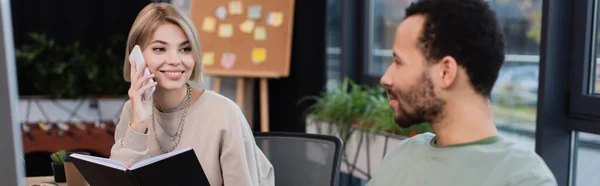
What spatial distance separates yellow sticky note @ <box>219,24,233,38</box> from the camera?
3.43m

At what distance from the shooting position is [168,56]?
1.38 m

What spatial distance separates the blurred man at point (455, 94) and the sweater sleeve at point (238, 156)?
567 mm

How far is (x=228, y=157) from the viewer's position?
142 centimetres

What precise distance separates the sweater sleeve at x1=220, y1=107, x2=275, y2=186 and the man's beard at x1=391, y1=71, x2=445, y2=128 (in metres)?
0.59

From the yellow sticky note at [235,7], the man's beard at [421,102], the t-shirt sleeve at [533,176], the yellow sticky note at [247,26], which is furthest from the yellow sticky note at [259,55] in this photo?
the t-shirt sleeve at [533,176]

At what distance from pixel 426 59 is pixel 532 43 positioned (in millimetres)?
1582

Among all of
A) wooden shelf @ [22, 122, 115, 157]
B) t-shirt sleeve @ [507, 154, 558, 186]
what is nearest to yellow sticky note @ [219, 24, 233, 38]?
wooden shelf @ [22, 122, 115, 157]

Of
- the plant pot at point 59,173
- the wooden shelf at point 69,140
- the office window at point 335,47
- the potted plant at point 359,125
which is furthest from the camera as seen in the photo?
the office window at point 335,47

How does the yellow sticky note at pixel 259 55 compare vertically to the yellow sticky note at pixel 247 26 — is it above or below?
below

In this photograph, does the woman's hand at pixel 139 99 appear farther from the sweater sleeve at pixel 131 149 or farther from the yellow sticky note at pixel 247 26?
the yellow sticky note at pixel 247 26

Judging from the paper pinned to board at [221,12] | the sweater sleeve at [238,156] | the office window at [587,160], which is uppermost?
the paper pinned to board at [221,12]

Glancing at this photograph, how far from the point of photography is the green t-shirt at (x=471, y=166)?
0.81 m

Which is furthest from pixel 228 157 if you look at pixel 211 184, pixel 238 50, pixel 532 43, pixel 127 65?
pixel 238 50

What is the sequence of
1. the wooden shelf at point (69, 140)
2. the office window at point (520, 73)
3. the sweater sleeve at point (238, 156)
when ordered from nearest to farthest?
the sweater sleeve at point (238, 156)
the office window at point (520, 73)
the wooden shelf at point (69, 140)
